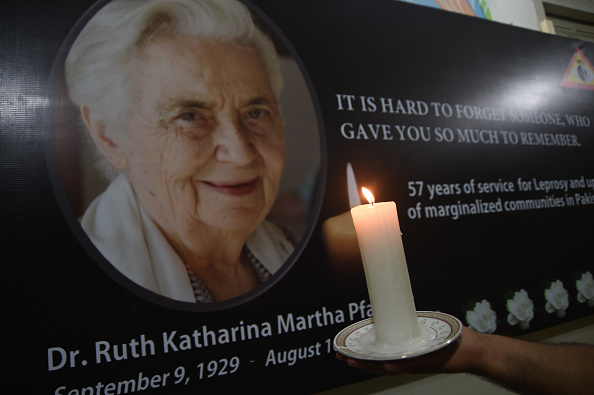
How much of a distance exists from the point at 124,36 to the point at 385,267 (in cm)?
73

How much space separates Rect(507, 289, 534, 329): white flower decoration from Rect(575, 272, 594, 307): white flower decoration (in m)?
0.22

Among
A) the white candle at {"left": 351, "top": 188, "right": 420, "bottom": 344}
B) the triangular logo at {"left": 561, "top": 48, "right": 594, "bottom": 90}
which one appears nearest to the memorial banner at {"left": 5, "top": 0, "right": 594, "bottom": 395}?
the white candle at {"left": 351, "top": 188, "right": 420, "bottom": 344}

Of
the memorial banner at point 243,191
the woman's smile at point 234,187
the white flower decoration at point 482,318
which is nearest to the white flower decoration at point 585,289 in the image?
the memorial banner at point 243,191

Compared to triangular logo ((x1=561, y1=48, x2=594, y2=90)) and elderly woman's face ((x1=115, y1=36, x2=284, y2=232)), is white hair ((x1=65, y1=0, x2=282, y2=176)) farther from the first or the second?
triangular logo ((x1=561, y1=48, x2=594, y2=90))

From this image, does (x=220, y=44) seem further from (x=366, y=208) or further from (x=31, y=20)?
(x=366, y=208)

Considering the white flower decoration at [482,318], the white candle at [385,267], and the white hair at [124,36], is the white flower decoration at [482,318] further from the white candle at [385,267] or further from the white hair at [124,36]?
the white hair at [124,36]

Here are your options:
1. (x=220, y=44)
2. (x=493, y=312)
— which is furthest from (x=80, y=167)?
(x=493, y=312)

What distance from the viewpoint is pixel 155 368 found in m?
0.74

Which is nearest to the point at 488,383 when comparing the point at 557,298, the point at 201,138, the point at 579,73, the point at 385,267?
the point at 557,298

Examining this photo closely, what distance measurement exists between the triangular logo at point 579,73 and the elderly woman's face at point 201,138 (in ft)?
4.10

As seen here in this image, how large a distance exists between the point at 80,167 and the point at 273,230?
416 mm

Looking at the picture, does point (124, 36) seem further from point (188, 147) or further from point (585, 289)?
point (585, 289)

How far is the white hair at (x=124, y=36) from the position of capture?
0.78 m

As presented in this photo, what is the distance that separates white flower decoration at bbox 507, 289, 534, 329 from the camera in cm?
108
